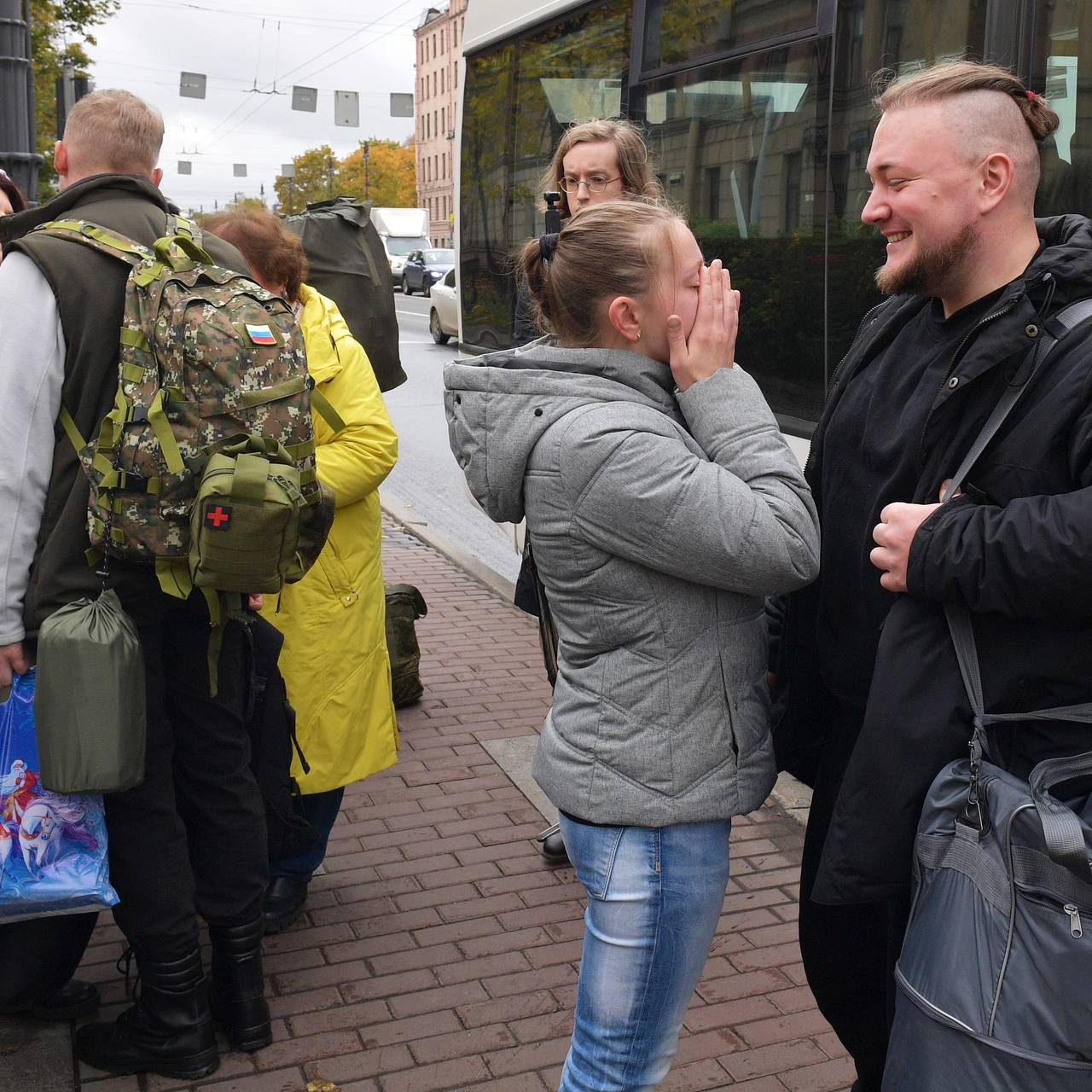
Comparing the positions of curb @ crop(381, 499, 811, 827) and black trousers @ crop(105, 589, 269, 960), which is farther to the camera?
curb @ crop(381, 499, 811, 827)

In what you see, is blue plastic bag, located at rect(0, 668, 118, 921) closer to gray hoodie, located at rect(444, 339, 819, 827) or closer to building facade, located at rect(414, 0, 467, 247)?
gray hoodie, located at rect(444, 339, 819, 827)

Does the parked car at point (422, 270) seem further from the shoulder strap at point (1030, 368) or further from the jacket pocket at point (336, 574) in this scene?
the shoulder strap at point (1030, 368)

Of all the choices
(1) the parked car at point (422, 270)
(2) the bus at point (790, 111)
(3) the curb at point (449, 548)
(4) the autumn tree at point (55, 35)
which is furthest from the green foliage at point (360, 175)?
(2) the bus at point (790, 111)

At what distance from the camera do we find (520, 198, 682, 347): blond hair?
2.05 m

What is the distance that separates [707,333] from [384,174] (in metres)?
98.1

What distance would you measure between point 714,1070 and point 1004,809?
5.36ft

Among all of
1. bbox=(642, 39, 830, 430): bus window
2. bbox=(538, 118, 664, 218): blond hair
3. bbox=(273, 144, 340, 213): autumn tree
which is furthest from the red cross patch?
bbox=(273, 144, 340, 213): autumn tree

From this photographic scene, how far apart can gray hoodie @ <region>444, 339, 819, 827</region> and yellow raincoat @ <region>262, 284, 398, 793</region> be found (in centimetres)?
172

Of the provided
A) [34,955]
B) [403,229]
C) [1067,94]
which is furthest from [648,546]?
[403,229]

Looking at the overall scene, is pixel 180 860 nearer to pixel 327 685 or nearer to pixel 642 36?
pixel 327 685

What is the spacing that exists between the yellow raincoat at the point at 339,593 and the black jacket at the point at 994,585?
2.13 metres

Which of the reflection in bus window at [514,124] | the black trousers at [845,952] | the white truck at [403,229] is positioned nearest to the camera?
the black trousers at [845,952]

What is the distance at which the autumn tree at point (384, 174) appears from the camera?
94.6 m

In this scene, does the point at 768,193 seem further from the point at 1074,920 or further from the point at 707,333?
the point at 1074,920
